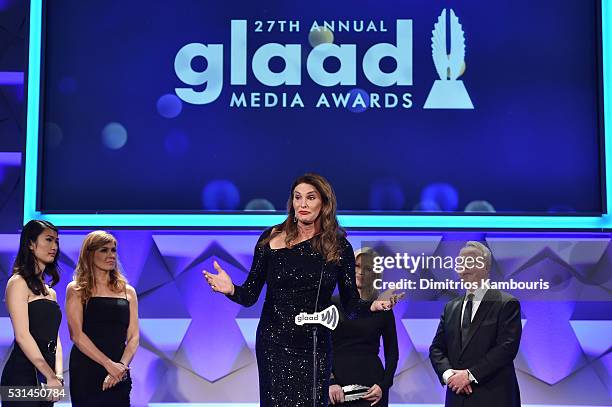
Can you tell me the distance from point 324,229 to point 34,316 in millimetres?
1603

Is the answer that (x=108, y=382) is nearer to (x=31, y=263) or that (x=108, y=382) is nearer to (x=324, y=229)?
(x=31, y=263)

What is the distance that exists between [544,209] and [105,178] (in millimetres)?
2850

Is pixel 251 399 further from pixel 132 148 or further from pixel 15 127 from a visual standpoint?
pixel 15 127

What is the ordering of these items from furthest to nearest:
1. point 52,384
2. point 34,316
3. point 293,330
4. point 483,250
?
1. point 483,250
2. point 34,316
3. point 52,384
4. point 293,330

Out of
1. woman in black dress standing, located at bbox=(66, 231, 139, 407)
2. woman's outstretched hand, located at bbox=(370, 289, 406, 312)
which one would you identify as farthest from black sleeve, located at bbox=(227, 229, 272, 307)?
woman in black dress standing, located at bbox=(66, 231, 139, 407)

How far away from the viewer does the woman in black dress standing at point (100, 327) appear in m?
4.41

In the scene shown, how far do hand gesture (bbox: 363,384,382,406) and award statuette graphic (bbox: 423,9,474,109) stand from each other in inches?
78.6

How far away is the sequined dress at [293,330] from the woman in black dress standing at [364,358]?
3.49 ft

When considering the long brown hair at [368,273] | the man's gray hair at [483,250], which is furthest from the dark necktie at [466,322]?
Answer: the long brown hair at [368,273]

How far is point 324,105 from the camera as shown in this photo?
5.59 m

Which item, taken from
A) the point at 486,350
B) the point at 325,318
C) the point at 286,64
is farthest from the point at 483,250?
the point at 325,318

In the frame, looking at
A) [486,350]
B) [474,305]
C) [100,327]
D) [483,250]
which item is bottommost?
[486,350]

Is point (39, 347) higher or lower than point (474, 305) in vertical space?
lower

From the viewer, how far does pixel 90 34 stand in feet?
18.6
